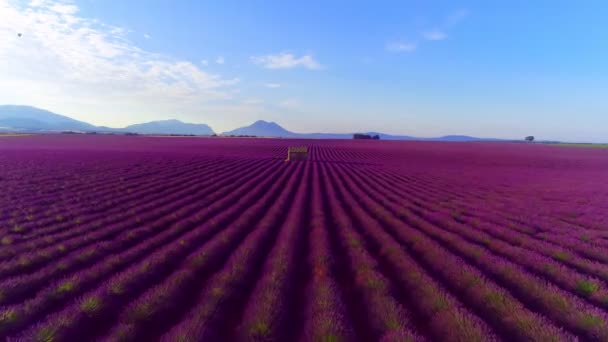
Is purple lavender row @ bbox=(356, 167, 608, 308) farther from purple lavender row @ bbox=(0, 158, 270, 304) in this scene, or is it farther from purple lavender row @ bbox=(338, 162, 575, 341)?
purple lavender row @ bbox=(0, 158, 270, 304)

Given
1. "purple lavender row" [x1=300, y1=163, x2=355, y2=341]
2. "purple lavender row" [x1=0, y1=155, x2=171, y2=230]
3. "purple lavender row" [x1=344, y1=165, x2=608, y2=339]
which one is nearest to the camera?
"purple lavender row" [x1=300, y1=163, x2=355, y2=341]

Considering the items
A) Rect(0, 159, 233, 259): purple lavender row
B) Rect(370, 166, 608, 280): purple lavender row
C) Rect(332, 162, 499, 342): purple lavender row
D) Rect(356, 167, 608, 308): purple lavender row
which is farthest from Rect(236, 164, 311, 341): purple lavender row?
Rect(0, 159, 233, 259): purple lavender row

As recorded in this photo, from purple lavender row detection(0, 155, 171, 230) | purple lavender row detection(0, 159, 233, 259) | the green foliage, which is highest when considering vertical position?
→ the green foliage

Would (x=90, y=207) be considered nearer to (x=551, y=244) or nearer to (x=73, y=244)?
(x=73, y=244)

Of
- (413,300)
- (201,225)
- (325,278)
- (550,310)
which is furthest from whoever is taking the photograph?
(201,225)

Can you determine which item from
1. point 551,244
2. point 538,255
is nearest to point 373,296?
point 538,255

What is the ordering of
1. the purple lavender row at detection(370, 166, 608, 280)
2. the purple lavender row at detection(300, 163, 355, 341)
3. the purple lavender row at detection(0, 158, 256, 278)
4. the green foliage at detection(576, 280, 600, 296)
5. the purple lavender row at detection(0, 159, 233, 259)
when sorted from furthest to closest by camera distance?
1. the purple lavender row at detection(0, 159, 233, 259)
2. the purple lavender row at detection(370, 166, 608, 280)
3. the purple lavender row at detection(0, 158, 256, 278)
4. the green foliage at detection(576, 280, 600, 296)
5. the purple lavender row at detection(300, 163, 355, 341)

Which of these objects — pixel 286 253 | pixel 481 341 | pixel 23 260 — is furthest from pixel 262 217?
pixel 481 341

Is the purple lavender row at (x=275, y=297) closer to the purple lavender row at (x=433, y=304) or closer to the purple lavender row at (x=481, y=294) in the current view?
the purple lavender row at (x=433, y=304)

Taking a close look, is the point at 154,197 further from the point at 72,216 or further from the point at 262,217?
the point at 262,217

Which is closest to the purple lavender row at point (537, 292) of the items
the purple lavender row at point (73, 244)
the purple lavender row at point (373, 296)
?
the purple lavender row at point (373, 296)

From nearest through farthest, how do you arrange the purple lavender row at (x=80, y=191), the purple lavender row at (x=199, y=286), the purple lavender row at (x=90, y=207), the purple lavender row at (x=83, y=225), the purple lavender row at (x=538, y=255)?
the purple lavender row at (x=199, y=286) → the purple lavender row at (x=538, y=255) → the purple lavender row at (x=83, y=225) → the purple lavender row at (x=90, y=207) → the purple lavender row at (x=80, y=191)
